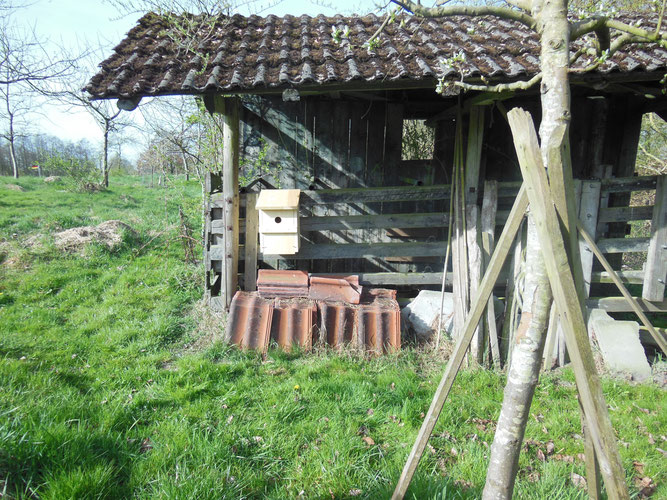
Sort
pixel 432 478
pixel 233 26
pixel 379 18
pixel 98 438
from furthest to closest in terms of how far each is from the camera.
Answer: pixel 379 18
pixel 233 26
pixel 98 438
pixel 432 478

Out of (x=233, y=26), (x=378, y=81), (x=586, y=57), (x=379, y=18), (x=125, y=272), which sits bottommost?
(x=125, y=272)

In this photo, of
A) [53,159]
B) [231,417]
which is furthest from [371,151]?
[53,159]

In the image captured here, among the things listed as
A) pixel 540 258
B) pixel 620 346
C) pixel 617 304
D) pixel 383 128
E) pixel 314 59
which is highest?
pixel 314 59

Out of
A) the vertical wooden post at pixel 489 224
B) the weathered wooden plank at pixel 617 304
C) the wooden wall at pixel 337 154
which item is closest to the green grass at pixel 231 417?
the vertical wooden post at pixel 489 224

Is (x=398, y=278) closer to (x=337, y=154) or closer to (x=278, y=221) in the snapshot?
(x=278, y=221)

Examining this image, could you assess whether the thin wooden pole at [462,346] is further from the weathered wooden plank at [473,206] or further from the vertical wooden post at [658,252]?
the vertical wooden post at [658,252]

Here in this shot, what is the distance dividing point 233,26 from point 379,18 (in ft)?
7.07

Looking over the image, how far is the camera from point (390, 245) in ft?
16.7

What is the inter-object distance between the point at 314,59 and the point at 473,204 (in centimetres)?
250

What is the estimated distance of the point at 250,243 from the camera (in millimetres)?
5047

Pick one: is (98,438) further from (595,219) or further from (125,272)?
(595,219)

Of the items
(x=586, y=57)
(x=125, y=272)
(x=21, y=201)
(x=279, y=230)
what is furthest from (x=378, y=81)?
(x=21, y=201)

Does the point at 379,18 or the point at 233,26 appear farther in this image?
the point at 379,18

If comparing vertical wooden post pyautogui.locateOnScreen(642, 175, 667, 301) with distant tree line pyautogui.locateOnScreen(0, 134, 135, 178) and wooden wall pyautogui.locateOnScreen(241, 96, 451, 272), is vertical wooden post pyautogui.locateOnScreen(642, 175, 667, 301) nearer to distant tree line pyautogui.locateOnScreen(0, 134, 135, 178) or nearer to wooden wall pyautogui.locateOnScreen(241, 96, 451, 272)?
wooden wall pyautogui.locateOnScreen(241, 96, 451, 272)
